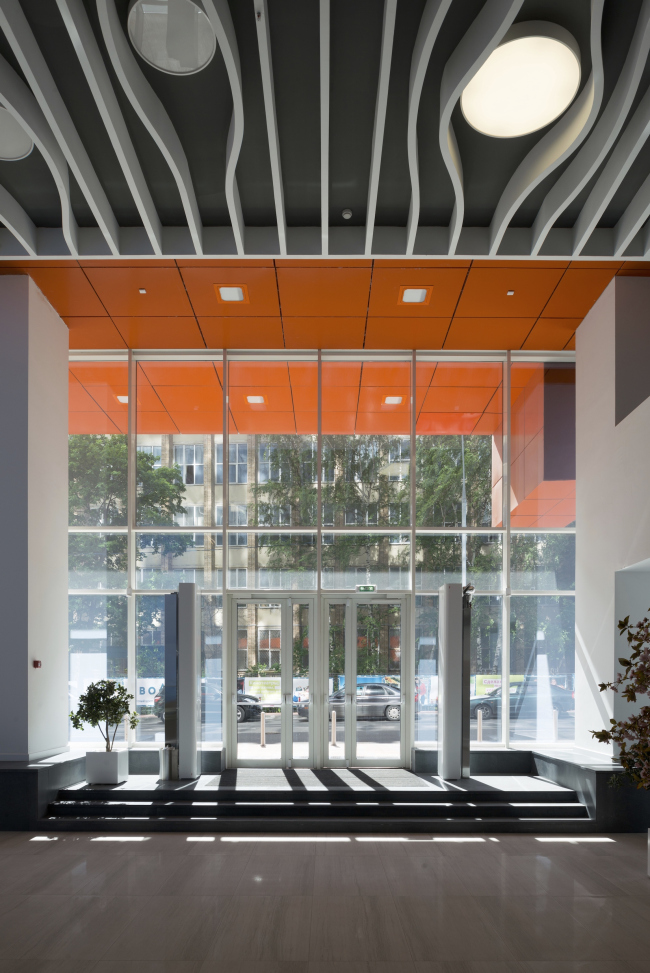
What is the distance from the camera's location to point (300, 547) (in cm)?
1075

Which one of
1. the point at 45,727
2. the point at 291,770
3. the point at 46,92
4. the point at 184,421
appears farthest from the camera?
the point at 184,421

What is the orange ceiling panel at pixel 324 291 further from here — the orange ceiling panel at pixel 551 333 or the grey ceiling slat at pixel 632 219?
the grey ceiling slat at pixel 632 219

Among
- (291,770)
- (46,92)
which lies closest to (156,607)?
(291,770)

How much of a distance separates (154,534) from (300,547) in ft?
6.98

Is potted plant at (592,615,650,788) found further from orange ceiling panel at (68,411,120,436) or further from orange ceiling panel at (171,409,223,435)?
orange ceiling panel at (68,411,120,436)

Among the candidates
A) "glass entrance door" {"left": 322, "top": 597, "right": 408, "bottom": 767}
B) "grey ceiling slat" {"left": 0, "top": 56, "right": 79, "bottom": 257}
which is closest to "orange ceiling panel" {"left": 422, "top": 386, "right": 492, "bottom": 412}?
"glass entrance door" {"left": 322, "top": 597, "right": 408, "bottom": 767}

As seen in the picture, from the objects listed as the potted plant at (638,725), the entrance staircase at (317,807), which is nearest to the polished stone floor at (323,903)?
the entrance staircase at (317,807)

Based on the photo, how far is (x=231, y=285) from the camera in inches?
345

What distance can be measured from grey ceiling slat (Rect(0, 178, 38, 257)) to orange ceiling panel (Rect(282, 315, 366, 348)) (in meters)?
3.23

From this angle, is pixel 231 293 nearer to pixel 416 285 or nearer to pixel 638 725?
pixel 416 285

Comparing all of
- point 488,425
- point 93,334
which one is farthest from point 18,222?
point 488,425

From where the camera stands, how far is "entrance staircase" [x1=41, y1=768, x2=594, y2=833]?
829 centimetres

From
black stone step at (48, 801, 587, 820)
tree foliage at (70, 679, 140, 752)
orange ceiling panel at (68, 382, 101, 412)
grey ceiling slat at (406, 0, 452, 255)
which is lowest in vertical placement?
black stone step at (48, 801, 587, 820)

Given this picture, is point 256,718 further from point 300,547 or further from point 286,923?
point 286,923
